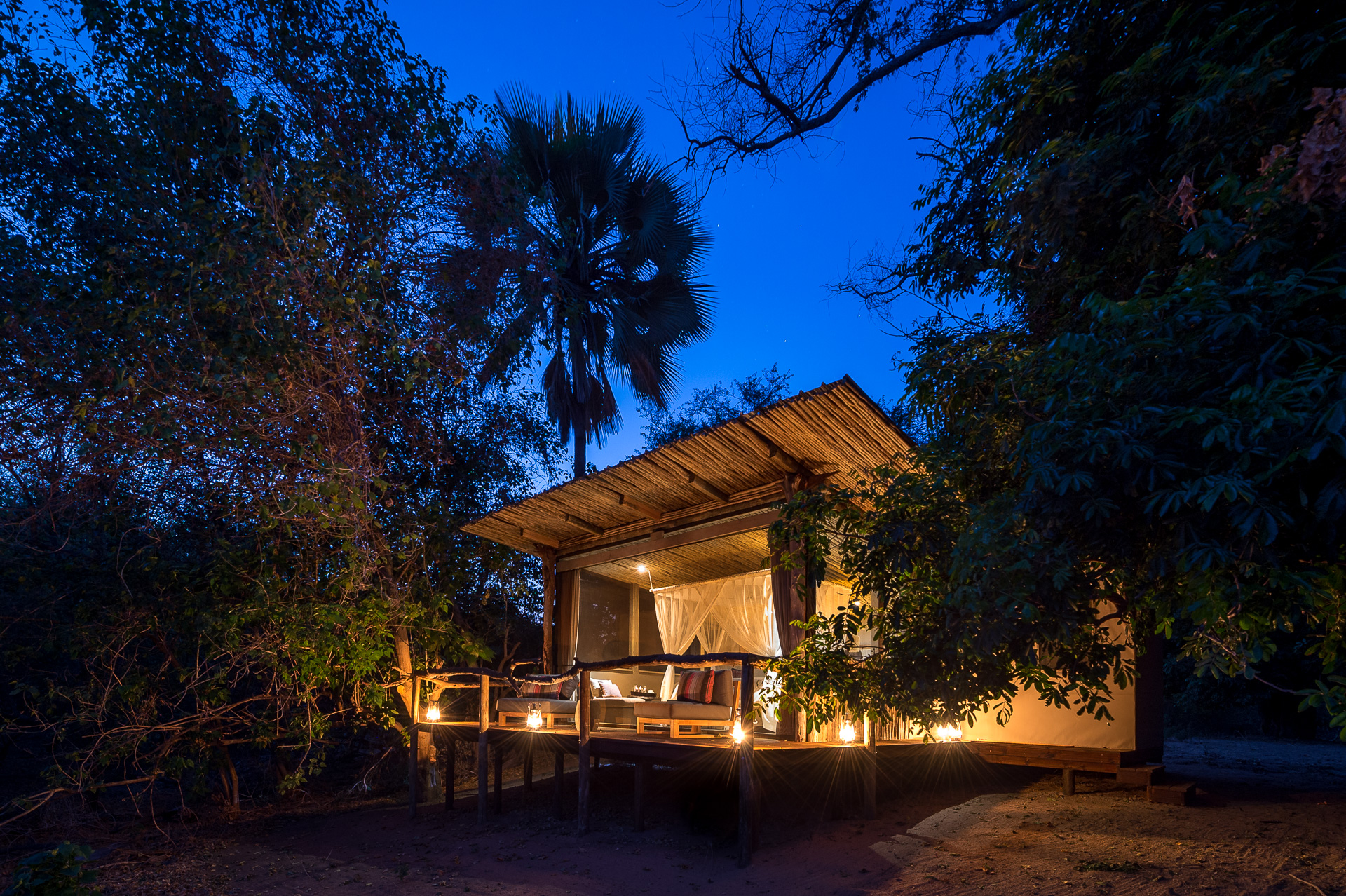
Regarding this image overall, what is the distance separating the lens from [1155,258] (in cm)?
411

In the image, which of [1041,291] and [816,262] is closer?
[1041,291]

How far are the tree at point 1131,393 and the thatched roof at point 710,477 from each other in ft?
3.59

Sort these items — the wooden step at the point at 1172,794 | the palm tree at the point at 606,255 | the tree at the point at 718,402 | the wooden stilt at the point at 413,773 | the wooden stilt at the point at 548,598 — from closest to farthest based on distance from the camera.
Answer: the wooden step at the point at 1172,794, the wooden stilt at the point at 413,773, the wooden stilt at the point at 548,598, the palm tree at the point at 606,255, the tree at the point at 718,402

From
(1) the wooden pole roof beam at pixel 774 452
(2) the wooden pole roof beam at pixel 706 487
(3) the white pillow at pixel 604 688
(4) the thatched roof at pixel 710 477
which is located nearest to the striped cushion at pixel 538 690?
(3) the white pillow at pixel 604 688

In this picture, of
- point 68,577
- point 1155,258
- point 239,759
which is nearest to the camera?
point 1155,258

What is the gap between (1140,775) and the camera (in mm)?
6570

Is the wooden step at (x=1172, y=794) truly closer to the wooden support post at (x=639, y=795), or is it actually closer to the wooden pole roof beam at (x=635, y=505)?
the wooden support post at (x=639, y=795)

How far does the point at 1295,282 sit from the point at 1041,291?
2.37 meters

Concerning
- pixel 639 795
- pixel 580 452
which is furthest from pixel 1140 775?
pixel 580 452

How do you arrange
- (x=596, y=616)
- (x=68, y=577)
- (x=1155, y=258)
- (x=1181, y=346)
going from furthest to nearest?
(x=596, y=616) → (x=68, y=577) → (x=1155, y=258) → (x=1181, y=346)

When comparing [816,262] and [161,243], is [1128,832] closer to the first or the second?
[816,262]

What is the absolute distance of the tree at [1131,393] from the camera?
262 centimetres

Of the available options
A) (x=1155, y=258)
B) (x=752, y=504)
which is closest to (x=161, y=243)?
(x=752, y=504)

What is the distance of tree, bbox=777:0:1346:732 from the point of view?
2623mm
